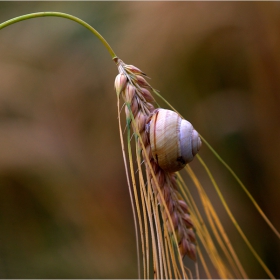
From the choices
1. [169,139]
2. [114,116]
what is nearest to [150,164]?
[169,139]

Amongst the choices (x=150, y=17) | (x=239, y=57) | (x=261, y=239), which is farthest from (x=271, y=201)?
(x=150, y=17)

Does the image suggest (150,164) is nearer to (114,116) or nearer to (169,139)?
(169,139)

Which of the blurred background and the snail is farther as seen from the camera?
the blurred background

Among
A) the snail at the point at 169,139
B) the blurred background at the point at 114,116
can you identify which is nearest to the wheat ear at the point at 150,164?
the snail at the point at 169,139

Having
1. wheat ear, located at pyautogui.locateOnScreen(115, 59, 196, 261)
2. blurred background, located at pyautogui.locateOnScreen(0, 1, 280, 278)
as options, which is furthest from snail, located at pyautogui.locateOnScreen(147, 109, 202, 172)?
blurred background, located at pyautogui.locateOnScreen(0, 1, 280, 278)

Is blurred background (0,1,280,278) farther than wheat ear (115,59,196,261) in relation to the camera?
Yes

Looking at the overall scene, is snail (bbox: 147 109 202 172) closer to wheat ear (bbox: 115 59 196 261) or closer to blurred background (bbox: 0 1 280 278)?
wheat ear (bbox: 115 59 196 261)

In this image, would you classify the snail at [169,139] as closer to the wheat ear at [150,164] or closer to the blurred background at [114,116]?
the wheat ear at [150,164]
